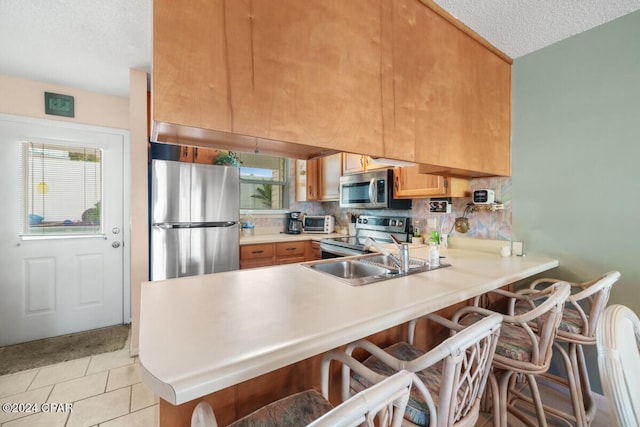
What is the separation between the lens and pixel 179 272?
251cm

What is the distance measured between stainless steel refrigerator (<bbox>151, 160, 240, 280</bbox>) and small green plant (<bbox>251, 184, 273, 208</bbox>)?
1058mm

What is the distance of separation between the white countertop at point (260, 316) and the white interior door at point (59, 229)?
7.20ft

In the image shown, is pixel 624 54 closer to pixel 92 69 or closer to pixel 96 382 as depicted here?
pixel 92 69

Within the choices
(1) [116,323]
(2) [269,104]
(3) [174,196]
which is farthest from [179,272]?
(2) [269,104]

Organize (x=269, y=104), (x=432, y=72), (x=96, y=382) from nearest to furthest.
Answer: (x=269, y=104), (x=432, y=72), (x=96, y=382)

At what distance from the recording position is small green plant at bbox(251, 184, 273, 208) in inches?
151

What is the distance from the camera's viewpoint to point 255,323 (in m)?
0.84

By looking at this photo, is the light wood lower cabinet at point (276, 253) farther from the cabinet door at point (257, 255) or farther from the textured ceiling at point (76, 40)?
the textured ceiling at point (76, 40)

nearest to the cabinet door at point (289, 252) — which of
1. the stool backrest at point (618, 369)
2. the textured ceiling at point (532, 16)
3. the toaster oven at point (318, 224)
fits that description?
the toaster oven at point (318, 224)

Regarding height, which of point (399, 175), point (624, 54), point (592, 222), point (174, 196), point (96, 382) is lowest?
point (96, 382)

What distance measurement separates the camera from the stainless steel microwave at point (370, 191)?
2.68 m

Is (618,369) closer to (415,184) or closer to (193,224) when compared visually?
(415,184)

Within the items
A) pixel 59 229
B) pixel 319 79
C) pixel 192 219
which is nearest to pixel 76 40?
pixel 192 219

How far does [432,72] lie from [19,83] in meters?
3.50
